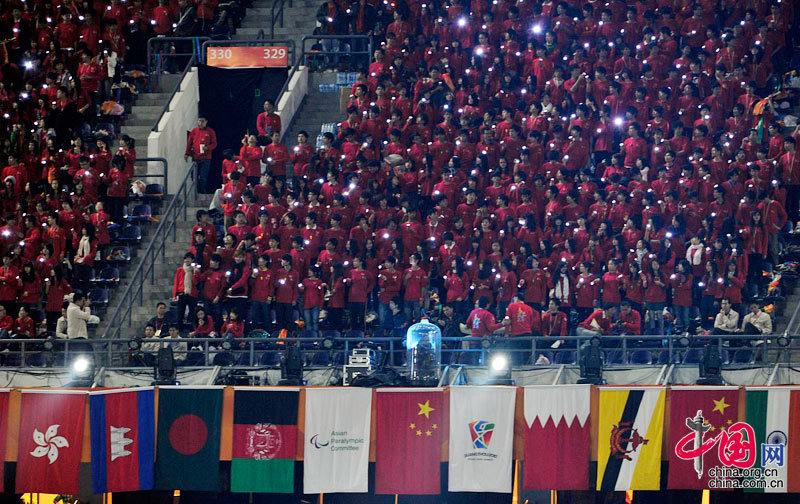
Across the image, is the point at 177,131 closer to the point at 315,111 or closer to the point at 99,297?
the point at 315,111

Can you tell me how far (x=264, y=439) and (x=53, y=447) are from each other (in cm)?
267

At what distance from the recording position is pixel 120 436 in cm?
1953

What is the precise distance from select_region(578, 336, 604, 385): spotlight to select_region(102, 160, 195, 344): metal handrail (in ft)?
23.3

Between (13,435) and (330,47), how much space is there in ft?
37.0

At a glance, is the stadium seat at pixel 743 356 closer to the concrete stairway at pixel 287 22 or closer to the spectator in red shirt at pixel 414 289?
the spectator in red shirt at pixel 414 289

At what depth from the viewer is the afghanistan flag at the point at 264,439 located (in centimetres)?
1964

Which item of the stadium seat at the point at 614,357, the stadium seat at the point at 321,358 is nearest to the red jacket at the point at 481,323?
the stadium seat at the point at 614,357

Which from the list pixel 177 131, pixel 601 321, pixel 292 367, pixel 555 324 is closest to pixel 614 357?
pixel 601 321

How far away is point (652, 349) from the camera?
19797mm

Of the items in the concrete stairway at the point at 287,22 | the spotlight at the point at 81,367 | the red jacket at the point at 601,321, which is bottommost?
the spotlight at the point at 81,367

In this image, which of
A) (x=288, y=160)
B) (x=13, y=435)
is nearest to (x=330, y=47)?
(x=288, y=160)

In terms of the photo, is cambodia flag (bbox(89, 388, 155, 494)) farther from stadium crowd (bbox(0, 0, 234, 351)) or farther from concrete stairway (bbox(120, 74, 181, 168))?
concrete stairway (bbox(120, 74, 181, 168))

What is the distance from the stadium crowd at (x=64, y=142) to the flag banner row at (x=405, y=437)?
10.0ft

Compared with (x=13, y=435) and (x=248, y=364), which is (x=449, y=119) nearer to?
(x=248, y=364)
